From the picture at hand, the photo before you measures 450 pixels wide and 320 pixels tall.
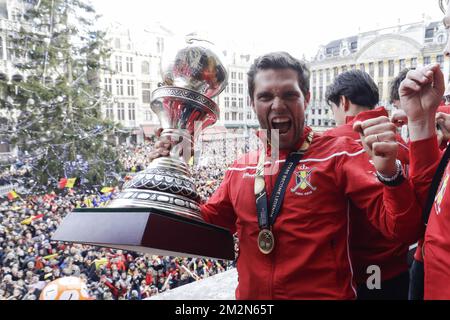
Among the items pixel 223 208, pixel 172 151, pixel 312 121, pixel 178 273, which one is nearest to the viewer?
pixel 172 151

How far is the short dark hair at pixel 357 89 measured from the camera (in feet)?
7.65

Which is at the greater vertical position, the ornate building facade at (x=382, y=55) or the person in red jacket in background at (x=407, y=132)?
the ornate building facade at (x=382, y=55)

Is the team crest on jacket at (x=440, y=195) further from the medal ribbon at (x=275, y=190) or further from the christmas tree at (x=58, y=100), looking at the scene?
the christmas tree at (x=58, y=100)

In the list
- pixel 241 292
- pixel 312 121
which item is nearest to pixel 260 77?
pixel 241 292

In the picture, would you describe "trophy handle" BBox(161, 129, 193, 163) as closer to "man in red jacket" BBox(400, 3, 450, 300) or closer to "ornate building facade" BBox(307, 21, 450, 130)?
"man in red jacket" BBox(400, 3, 450, 300)

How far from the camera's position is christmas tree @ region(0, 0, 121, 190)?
1396cm

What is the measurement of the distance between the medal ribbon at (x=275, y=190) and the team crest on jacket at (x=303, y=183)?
3 centimetres

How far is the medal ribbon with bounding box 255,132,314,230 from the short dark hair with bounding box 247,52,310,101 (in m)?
0.24

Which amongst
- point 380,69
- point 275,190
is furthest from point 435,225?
point 380,69

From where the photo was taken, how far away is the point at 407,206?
1129mm

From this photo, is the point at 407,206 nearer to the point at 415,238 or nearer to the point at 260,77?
the point at 415,238

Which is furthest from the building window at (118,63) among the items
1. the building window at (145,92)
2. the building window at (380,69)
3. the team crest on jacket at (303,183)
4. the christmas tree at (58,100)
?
the team crest on jacket at (303,183)

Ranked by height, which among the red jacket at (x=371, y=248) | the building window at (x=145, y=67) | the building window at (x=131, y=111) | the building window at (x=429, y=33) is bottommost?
the red jacket at (x=371, y=248)

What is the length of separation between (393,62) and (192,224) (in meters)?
31.5
